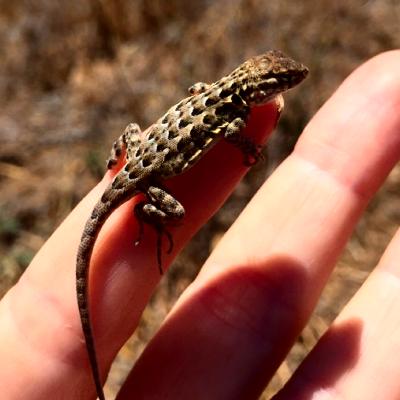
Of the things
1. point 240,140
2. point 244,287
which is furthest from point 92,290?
point 240,140

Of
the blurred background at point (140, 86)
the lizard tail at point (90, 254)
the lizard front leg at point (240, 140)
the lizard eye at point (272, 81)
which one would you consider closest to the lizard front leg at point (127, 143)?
the lizard tail at point (90, 254)

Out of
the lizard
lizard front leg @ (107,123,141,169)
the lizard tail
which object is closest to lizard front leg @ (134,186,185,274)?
the lizard

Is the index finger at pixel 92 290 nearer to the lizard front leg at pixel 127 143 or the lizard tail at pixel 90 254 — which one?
the lizard tail at pixel 90 254

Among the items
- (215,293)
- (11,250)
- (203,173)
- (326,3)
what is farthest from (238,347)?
(326,3)

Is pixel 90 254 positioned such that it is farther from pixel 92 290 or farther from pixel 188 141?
pixel 188 141

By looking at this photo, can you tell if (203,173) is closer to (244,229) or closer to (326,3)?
(244,229)

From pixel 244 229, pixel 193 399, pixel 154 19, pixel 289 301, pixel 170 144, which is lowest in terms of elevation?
pixel 193 399

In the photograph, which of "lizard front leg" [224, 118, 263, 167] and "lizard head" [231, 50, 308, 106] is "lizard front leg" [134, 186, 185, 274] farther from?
"lizard head" [231, 50, 308, 106]
